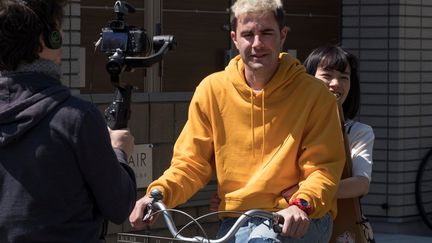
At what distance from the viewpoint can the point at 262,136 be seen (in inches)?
186

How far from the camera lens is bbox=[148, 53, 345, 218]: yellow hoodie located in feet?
15.2

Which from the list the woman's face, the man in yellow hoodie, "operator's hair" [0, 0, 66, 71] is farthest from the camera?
the woman's face

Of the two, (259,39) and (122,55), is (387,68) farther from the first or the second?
(122,55)

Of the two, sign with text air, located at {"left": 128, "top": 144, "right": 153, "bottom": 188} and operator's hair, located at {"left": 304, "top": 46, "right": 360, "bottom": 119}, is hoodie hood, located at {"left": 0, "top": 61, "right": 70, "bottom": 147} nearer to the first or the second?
operator's hair, located at {"left": 304, "top": 46, "right": 360, "bottom": 119}

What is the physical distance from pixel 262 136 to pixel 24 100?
1377 millimetres

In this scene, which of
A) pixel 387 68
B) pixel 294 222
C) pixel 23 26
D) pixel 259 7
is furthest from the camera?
pixel 387 68

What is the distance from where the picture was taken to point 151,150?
8641 millimetres

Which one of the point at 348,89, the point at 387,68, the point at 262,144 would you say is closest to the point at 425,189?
the point at 387,68

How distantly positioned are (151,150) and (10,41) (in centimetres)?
510

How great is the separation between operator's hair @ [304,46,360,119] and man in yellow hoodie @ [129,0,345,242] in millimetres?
747

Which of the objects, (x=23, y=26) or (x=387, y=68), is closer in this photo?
(x=23, y=26)

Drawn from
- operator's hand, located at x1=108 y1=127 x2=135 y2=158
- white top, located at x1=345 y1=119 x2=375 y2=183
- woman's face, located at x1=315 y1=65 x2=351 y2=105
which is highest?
woman's face, located at x1=315 y1=65 x2=351 y2=105

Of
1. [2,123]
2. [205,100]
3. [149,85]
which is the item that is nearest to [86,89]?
[149,85]

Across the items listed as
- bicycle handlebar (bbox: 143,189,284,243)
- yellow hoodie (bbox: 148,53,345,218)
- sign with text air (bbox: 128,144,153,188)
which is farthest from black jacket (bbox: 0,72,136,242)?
sign with text air (bbox: 128,144,153,188)
